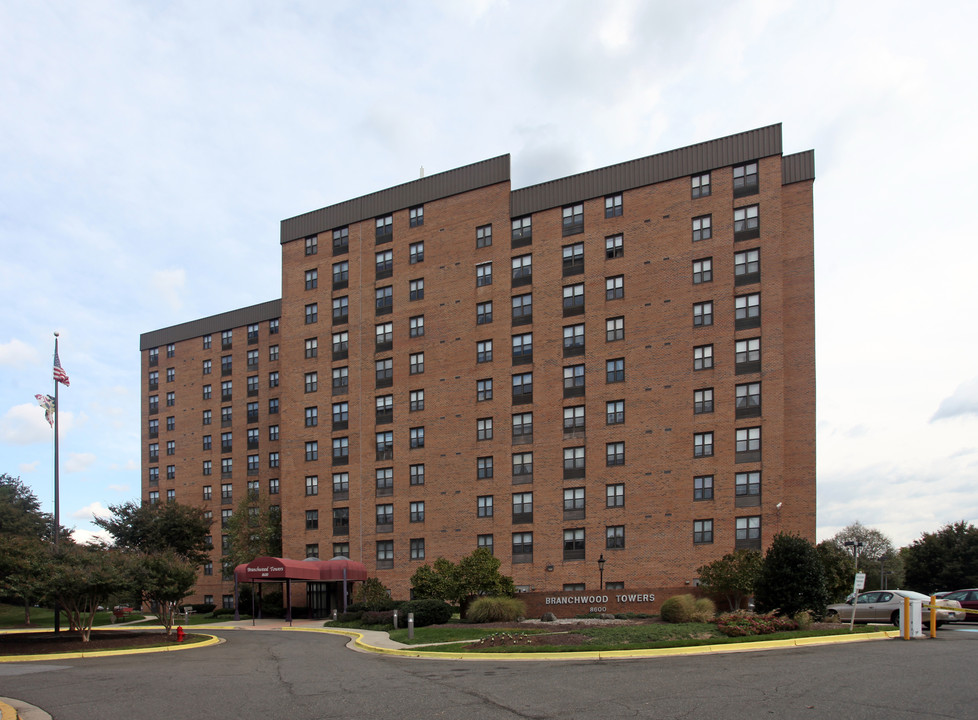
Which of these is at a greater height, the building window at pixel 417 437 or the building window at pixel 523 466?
the building window at pixel 417 437

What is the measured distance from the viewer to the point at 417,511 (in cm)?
5431

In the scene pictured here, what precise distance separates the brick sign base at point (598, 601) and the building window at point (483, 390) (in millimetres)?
13373

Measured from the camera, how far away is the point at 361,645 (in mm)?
29203

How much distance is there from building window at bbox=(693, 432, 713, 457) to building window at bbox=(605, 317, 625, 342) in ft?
25.2

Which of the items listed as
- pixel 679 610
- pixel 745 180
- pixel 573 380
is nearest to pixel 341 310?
pixel 573 380

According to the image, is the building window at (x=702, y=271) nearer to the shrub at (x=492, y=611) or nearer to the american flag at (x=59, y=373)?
the shrub at (x=492, y=611)

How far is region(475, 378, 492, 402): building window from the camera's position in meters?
52.9

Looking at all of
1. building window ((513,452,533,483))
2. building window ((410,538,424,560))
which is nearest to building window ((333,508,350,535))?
building window ((410,538,424,560))

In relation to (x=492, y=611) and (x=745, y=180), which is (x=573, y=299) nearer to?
(x=745, y=180)

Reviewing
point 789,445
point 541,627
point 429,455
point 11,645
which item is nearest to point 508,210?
point 429,455

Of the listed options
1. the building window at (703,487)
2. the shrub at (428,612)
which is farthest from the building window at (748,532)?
the shrub at (428,612)

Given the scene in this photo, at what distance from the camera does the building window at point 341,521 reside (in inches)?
2258

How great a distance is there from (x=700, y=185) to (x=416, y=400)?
77.6 feet

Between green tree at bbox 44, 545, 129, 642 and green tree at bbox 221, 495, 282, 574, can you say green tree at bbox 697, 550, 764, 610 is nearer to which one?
green tree at bbox 44, 545, 129, 642
